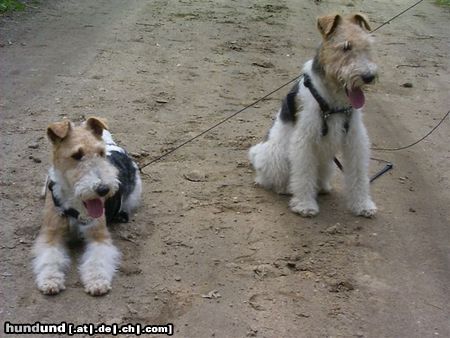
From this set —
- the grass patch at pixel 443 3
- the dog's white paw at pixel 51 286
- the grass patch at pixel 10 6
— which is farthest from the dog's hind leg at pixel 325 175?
the grass patch at pixel 443 3

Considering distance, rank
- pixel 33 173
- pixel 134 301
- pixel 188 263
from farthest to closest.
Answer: pixel 33 173, pixel 188 263, pixel 134 301

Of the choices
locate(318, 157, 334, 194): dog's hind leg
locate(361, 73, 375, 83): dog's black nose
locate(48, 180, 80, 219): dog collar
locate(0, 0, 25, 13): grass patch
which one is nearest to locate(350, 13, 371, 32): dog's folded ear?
locate(361, 73, 375, 83): dog's black nose

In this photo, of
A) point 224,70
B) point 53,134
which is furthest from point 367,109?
point 53,134

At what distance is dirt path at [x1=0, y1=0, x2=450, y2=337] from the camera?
3793mm

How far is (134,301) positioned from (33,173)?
224 centimetres

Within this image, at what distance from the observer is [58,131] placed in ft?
13.2

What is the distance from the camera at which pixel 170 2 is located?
13.4 metres

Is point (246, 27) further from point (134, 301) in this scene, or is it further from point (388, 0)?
point (134, 301)

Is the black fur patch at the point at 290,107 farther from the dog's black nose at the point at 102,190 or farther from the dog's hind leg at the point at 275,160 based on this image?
the dog's black nose at the point at 102,190

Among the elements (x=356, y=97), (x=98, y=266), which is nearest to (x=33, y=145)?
(x=98, y=266)

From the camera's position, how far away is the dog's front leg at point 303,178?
507 centimetres

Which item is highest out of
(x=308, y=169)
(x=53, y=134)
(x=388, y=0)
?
(x=53, y=134)

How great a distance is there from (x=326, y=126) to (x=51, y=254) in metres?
2.47

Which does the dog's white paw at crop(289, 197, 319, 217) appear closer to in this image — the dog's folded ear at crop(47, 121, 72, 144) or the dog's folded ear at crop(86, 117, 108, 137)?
the dog's folded ear at crop(86, 117, 108, 137)
